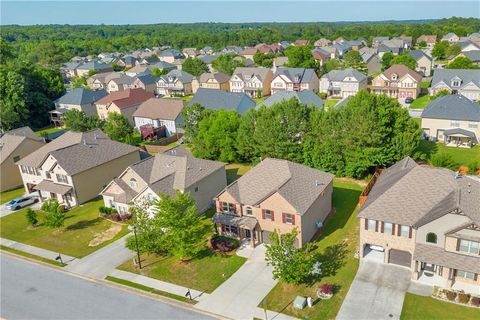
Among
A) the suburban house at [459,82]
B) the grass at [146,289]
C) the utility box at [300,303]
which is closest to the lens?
the utility box at [300,303]

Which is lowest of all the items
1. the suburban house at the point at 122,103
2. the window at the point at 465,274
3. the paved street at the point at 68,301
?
the paved street at the point at 68,301

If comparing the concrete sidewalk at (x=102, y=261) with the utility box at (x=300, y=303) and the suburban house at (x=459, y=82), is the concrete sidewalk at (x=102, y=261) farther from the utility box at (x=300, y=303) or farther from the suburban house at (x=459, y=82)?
the suburban house at (x=459, y=82)

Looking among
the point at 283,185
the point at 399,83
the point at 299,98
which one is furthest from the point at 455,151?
the point at 399,83

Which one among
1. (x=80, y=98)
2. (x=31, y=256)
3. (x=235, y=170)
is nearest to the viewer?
(x=31, y=256)

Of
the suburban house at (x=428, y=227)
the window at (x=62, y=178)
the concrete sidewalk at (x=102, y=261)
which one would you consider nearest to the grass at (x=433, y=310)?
the suburban house at (x=428, y=227)

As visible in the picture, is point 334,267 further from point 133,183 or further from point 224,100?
point 224,100
